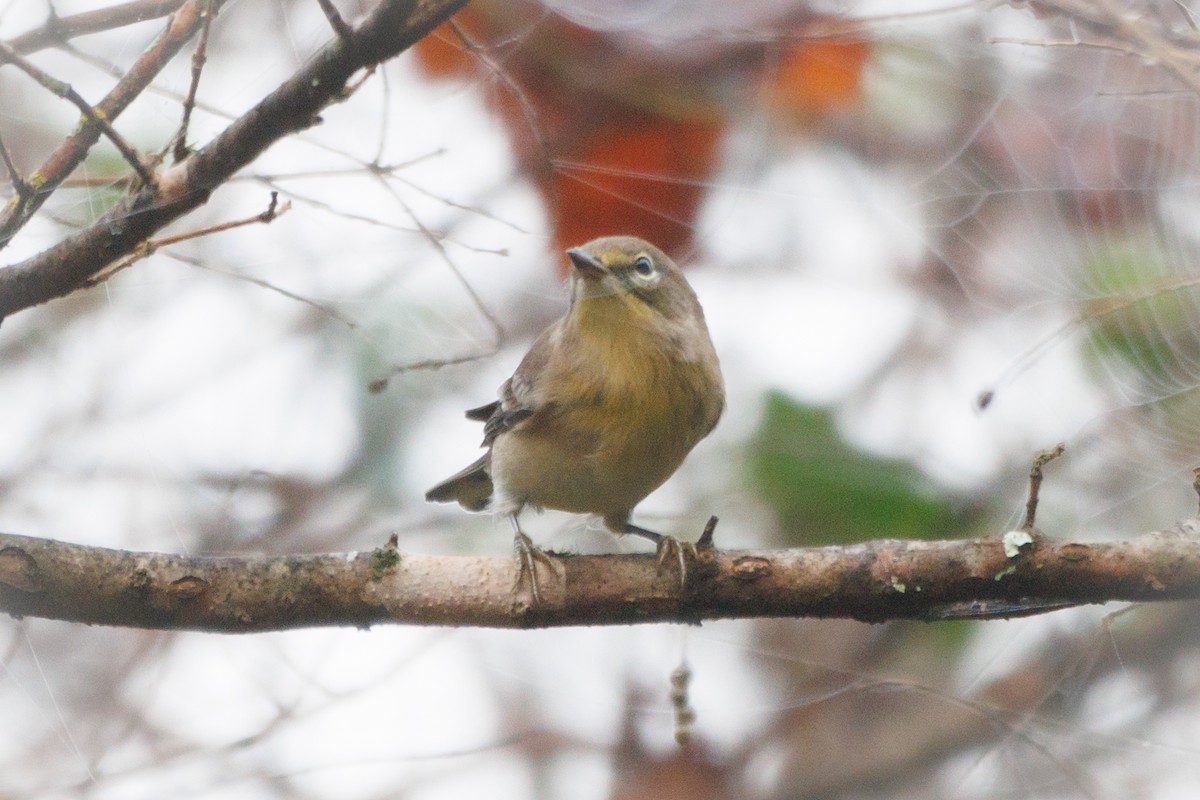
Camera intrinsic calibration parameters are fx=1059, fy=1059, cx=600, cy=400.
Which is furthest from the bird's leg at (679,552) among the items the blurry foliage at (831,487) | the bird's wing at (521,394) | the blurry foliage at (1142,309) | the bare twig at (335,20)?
the bare twig at (335,20)

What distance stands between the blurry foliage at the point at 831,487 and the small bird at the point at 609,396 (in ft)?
1.52

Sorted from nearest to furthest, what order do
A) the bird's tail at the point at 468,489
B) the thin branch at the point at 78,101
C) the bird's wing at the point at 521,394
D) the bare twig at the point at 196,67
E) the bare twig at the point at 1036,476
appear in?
the thin branch at the point at 78,101 → the bare twig at the point at 196,67 → the bare twig at the point at 1036,476 → the bird's wing at the point at 521,394 → the bird's tail at the point at 468,489

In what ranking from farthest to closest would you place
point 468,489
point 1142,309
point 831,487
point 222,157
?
point 468,489 < point 831,487 < point 1142,309 < point 222,157

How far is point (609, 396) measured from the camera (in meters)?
2.70

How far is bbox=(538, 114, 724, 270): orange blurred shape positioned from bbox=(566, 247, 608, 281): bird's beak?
4 cm

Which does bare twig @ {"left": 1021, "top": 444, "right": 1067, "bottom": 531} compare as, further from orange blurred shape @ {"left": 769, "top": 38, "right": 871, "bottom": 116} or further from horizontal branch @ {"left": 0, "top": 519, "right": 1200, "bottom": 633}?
orange blurred shape @ {"left": 769, "top": 38, "right": 871, "bottom": 116}

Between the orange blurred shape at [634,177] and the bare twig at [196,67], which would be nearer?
the bare twig at [196,67]

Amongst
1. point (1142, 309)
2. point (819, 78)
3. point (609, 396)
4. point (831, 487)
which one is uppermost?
point (819, 78)

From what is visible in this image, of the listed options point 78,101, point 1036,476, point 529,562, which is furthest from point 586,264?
point 78,101

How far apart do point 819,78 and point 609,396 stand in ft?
3.01

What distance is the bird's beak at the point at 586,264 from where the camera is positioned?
2.39 metres

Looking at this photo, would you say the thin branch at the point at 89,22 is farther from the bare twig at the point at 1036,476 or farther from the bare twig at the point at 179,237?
the bare twig at the point at 1036,476

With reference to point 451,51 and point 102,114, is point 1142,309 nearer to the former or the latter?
point 451,51

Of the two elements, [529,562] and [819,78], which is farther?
[819,78]
